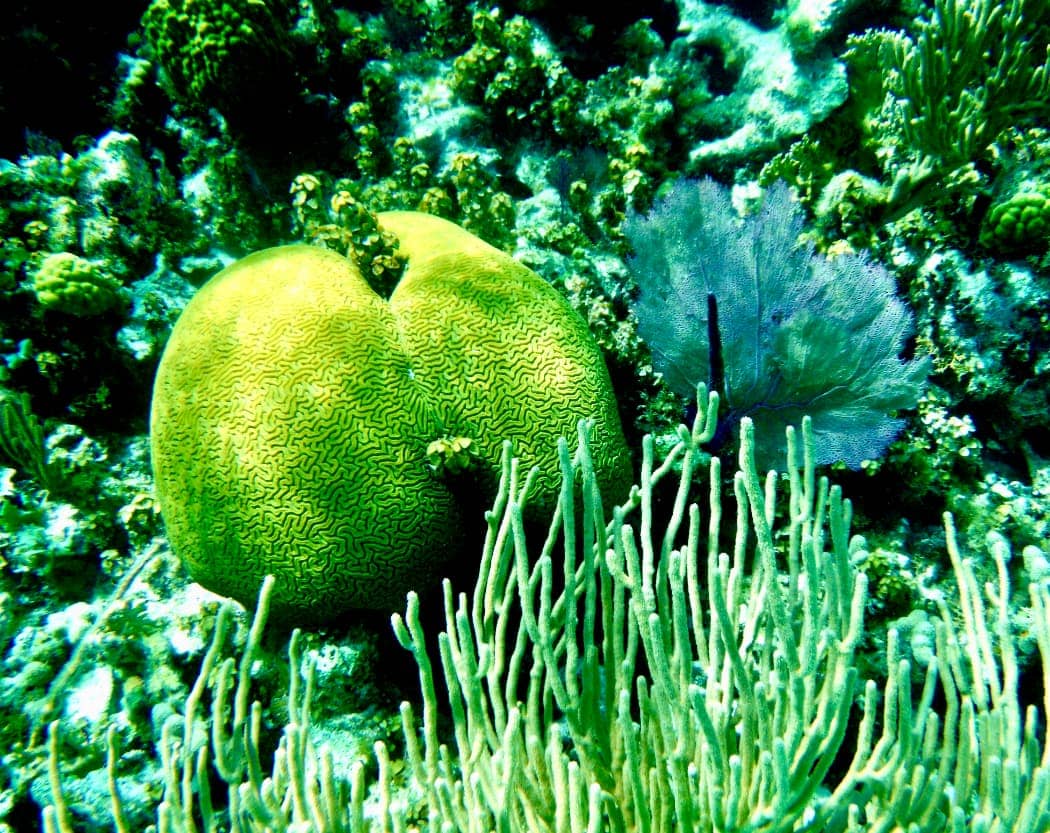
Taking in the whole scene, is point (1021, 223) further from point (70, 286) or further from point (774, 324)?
point (70, 286)

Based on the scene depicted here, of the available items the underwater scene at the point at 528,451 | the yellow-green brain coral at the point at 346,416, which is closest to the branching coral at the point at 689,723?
the underwater scene at the point at 528,451

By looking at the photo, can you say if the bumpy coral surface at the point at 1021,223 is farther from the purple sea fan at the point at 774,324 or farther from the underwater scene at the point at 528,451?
the purple sea fan at the point at 774,324

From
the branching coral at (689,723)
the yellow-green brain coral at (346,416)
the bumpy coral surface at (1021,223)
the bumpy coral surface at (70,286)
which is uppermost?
the bumpy coral surface at (70,286)

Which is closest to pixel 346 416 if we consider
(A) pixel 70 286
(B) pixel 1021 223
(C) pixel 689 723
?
(C) pixel 689 723

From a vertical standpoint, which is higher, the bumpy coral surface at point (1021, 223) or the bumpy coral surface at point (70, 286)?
the bumpy coral surface at point (70, 286)

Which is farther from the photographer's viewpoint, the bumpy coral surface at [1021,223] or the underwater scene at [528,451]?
the bumpy coral surface at [1021,223]

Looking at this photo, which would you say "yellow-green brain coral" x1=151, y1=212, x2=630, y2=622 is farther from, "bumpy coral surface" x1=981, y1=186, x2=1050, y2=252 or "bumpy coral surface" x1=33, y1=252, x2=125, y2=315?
"bumpy coral surface" x1=981, y1=186, x2=1050, y2=252

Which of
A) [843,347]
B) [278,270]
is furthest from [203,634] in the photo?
[843,347]
